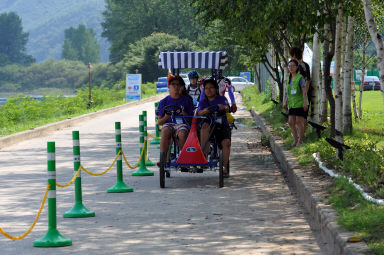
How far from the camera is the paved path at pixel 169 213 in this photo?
24.3 ft

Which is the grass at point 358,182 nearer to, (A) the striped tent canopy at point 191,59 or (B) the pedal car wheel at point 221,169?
(B) the pedal car wheel at point 221,169

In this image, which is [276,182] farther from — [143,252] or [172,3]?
[172,3]

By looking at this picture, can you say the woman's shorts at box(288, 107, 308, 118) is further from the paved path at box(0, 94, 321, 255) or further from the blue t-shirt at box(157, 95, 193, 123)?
the blue t-shirt at box(157, 95, 193, 123)

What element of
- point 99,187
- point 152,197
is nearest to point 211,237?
point 152,197

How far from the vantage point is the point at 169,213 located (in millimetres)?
9266

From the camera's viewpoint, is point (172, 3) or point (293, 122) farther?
point (172, 3)

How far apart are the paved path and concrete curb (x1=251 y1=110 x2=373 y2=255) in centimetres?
16

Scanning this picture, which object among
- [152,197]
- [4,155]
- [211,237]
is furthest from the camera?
[4,155]

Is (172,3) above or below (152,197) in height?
above

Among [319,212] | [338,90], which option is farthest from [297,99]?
[319,212]

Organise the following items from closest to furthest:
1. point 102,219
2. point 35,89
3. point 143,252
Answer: point 143,252
point 102,219
point 35,89

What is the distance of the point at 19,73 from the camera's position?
16625cm

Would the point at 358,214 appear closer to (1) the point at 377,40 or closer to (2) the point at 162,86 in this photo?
(1) the point at 377,40

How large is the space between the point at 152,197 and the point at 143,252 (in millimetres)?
3506
